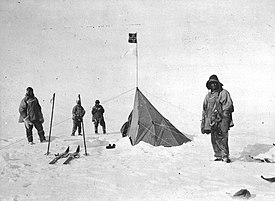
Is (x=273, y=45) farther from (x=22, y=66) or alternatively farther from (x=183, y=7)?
(x=22, y=66)

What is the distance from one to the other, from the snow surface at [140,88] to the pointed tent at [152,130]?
1.17 feet

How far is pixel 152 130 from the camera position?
7832 mm

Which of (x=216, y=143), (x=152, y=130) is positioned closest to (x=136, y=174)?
(x=216, y=143)

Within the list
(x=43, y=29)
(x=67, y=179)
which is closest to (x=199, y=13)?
(x=43, y=29)

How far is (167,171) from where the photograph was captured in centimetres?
540

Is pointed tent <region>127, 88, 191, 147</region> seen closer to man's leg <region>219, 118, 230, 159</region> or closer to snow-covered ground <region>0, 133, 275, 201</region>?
snow-covered ground <region>0, 133, 275, 201</region>

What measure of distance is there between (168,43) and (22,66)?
1371 centimetres

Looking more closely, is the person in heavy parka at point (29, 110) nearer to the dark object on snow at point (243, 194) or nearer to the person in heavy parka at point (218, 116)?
the person in heavy parka at point (218, 116)

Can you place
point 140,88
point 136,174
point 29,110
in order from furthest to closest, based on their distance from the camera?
point 140,88 → point 29,110 → point 136,174

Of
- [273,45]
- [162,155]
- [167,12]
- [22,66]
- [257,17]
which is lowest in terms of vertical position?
[162,155]

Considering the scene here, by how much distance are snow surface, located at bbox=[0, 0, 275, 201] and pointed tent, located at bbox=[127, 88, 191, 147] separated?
36cm

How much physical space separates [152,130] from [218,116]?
2222mm

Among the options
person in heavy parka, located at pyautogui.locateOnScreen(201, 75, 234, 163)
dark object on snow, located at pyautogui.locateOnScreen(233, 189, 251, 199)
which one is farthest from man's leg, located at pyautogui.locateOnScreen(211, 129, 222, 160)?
dark object on snow, located at pyautogui.locateOnScreen(233, 189, 251, 199)

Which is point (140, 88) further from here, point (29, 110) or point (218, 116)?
point (218, 116)
